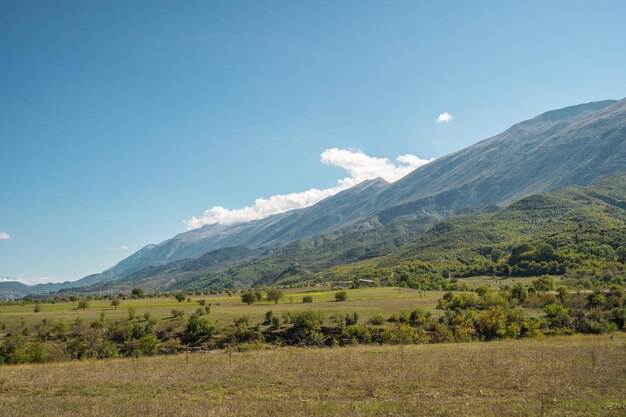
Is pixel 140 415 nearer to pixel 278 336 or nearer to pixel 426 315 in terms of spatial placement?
pixel 278 336

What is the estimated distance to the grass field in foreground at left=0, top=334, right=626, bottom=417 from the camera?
20.5 metres

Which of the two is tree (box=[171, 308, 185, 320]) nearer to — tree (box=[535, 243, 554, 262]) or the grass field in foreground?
the grass field in foreground

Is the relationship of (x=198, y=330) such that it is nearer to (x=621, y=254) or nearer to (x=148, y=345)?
(x=148, y=345)

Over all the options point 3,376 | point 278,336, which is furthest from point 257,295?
point 3,376

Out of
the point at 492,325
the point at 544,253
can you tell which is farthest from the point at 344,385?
the point at 544,253

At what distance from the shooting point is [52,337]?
58031mm

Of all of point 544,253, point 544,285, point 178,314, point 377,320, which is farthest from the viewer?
point 544,253

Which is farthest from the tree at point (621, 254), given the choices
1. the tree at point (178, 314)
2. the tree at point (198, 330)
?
the tree at point (178, 314)

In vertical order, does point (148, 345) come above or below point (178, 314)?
below

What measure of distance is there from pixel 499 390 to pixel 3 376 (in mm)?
35166

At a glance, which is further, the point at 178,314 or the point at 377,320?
the point at 178,314

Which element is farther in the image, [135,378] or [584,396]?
[135,378]

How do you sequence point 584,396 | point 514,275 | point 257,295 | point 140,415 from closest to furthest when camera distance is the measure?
point 140,415
point 584,396
point 257,295
point 514,275

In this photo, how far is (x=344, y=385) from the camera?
1010 inches
